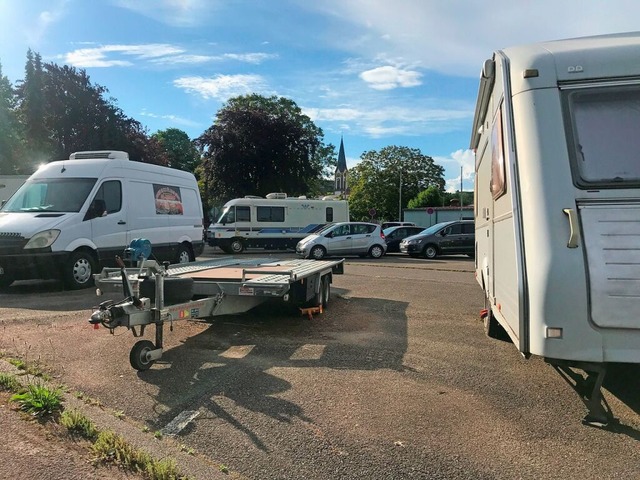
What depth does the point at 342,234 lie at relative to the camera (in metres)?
20.5

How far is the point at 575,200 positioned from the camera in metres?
3.38

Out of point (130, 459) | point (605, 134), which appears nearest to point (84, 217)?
point (130, 459)

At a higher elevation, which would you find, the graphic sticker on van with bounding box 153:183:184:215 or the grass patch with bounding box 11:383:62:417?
the graphic sticker on van with bounding box 153:183:184:215

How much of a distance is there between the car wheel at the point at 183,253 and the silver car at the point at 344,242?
21.6 feet

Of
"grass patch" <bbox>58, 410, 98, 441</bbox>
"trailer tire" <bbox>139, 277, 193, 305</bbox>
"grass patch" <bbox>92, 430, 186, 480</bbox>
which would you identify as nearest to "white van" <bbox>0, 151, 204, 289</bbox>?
"trailer tire" <bbox>139, 277, 193, 305</bbox>

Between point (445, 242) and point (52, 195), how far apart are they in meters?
15.2

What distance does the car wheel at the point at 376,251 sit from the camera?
69.0ft

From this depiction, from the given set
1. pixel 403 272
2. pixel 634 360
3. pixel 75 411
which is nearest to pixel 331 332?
pixel 75 411

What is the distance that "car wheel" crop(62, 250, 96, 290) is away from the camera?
9906 mm

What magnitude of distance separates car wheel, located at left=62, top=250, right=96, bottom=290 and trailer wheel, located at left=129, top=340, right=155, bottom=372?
605 cm

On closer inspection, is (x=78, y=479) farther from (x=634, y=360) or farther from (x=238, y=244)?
(x=238, y=244)

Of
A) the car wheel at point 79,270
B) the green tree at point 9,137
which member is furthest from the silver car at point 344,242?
the green tree at point 9,137

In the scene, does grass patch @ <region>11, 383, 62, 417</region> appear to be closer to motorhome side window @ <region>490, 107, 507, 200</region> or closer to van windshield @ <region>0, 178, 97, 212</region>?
motorhome side window @ <region>490, 107, 507, 200</region>

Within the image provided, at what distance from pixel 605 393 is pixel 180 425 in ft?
12.0
